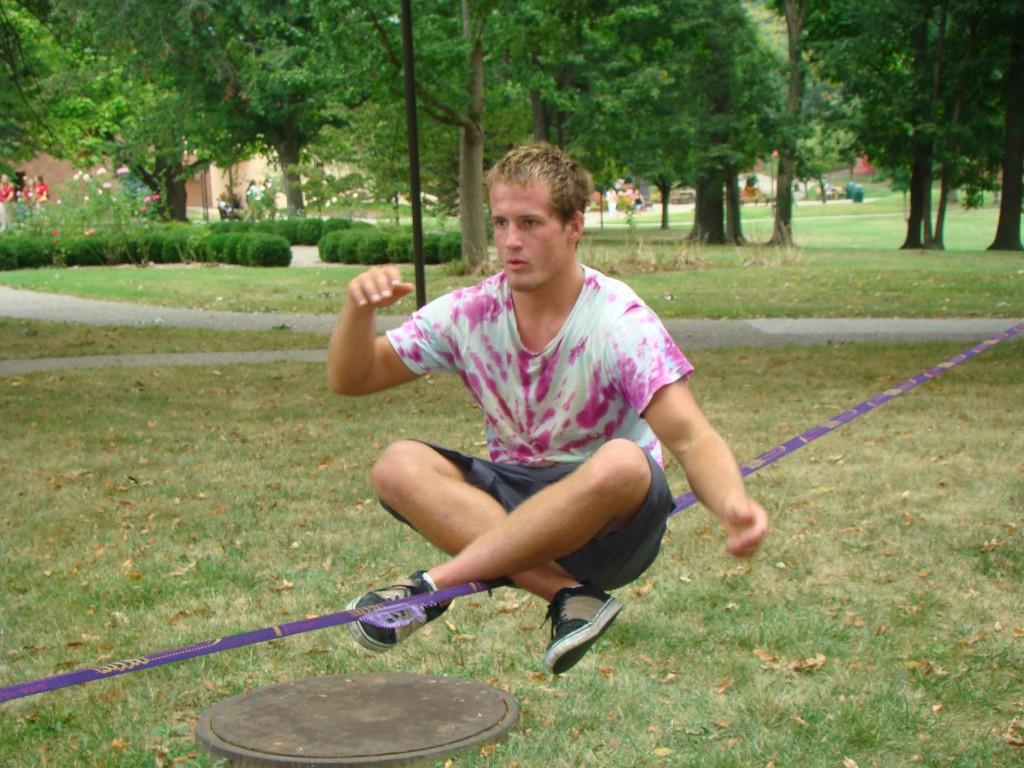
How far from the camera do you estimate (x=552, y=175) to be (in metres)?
4.14

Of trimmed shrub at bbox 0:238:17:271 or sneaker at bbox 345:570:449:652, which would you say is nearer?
sneaker at bbox 345:570:449:652

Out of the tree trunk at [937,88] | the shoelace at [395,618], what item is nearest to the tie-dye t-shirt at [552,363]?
the shoelace at [395,618]

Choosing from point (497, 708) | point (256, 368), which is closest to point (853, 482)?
point (497, 708)

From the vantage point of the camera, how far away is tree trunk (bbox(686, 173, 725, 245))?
4191 cm

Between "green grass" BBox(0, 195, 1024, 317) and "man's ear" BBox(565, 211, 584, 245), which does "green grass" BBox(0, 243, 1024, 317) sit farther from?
"man's ear" BBox(565, 211, 584, 245)

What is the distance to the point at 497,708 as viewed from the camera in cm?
489

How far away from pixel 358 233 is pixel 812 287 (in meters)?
12.4

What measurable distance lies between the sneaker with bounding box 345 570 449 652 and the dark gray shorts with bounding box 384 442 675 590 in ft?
1.24

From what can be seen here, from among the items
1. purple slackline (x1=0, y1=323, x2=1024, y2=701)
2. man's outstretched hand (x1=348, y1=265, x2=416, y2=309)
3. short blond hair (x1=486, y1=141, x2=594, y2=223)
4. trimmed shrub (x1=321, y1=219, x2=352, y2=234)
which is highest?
short blond hair (x1=486, y1=141, x2=594, y2=223)

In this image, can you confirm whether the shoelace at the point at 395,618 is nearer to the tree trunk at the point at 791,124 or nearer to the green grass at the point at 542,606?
the green grass at the point at 542,606

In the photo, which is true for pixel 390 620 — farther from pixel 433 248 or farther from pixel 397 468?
pixel 433 248

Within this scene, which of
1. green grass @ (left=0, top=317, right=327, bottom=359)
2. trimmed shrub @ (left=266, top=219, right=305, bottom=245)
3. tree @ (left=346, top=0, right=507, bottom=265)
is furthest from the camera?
trimmed shrub @ (left=266, top=219, right=305, bottom=245)

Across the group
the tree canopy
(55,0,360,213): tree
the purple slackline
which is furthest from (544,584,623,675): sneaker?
the tree canopy

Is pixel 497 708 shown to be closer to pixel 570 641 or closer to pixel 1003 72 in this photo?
pixel 570 641
